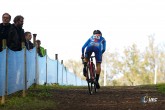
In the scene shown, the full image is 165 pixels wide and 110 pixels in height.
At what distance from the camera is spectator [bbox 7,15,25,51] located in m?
14.5

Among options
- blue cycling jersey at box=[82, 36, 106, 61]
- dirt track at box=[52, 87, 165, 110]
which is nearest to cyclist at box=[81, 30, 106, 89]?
blue cycling jersey at box=[82, 36, 106, 61]

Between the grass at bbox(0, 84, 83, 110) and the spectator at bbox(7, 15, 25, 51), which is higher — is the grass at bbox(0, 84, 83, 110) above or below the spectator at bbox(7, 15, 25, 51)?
below

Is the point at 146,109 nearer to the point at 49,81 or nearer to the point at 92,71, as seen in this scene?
the point at 92,71

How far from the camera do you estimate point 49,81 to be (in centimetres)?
2427

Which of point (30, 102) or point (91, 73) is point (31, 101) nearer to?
point (30, 102)

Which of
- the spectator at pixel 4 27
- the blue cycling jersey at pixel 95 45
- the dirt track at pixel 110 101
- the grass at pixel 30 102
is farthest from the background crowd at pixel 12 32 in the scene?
the blue cycling jersey at pixel 95 45

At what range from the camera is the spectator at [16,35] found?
14.5m

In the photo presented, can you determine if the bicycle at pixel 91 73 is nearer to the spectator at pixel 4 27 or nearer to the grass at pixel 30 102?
the grass at pixel 30 102

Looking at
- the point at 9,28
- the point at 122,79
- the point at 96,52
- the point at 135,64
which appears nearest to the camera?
the point at 9,28

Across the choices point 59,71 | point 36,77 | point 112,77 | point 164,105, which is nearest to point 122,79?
point 112,77

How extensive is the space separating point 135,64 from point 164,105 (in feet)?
237

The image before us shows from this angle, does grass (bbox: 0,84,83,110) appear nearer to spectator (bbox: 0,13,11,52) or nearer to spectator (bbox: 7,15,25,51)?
spectator (bbox: 7,15,25,51)

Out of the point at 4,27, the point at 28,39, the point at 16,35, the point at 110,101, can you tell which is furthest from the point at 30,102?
the point at 28,39

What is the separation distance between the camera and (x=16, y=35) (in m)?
14.6
